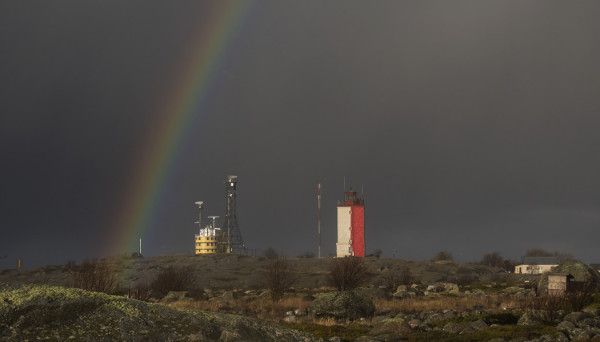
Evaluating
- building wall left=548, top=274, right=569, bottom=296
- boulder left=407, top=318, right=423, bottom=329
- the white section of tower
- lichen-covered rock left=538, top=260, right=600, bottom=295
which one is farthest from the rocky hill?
boulder left=407, top=318, right=423, bottom=329

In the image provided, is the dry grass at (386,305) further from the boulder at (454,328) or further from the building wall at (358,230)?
the building wall at (358,230)

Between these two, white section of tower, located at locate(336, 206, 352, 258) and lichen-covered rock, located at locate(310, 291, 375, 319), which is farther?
white section of tower, located at locate(336, 206, 352, 258)

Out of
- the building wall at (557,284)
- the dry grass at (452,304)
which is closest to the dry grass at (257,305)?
the dry grass at (452,304)

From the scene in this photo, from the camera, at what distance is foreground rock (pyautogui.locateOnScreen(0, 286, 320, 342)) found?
8.67 metres

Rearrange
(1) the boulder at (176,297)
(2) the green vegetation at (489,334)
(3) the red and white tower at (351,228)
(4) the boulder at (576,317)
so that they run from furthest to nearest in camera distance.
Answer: (3) the red and white tower at (351,228) < (1) the boulder at (176,297) < (4) the boulder at (576,317) < (2) the green vegetation at (489,334)

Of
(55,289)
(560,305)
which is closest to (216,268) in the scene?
(560,305)

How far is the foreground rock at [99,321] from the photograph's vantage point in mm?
8672

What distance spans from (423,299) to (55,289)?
44.4 meters

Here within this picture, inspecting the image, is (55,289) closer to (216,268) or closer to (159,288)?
(159,288)

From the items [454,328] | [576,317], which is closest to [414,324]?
[454,328]

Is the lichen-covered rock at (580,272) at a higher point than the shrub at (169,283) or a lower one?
higher

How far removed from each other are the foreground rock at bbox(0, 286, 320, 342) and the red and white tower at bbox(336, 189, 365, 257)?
338ft

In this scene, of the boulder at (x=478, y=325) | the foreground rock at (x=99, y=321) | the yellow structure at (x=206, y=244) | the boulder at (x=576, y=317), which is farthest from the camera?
the yellow structure at (x=206, y=244)

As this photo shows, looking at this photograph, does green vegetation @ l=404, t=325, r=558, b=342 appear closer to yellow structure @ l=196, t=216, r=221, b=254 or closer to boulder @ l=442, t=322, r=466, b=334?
boulder @ l=442, t=322, r=466, b=334
